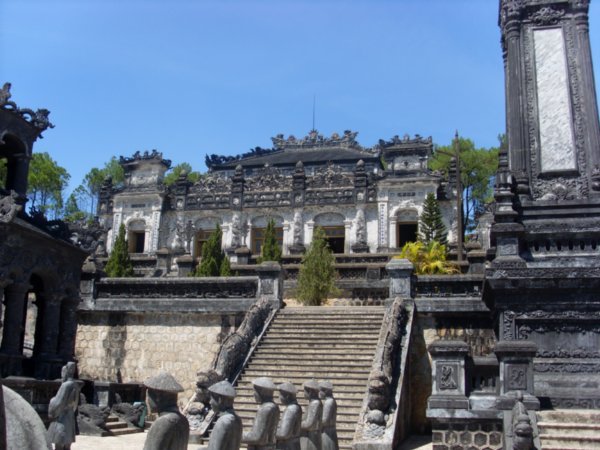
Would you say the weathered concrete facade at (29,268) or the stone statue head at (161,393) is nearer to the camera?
the stone statue head at (161,393)

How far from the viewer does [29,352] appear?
61.9 feet

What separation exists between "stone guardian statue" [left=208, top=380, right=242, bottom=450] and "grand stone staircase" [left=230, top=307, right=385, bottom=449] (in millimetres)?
→ 5877

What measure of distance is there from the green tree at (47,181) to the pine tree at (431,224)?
89.2ft

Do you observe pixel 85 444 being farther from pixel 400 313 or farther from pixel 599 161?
pixel 599 161

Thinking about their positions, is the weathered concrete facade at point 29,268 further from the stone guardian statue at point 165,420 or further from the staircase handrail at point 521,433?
the staircase handrail at point 521,433

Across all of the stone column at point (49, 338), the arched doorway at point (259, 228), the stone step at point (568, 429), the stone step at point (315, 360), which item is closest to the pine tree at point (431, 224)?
the arched doorway at point (259, 228)

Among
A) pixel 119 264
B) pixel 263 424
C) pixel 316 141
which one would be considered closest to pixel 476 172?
pixel 316 141

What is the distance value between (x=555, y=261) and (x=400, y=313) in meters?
3.57

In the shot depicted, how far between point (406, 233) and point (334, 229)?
3.85 metres

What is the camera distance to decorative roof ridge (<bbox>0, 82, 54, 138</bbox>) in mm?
14781

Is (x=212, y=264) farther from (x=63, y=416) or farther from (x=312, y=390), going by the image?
(x=312, y=390)

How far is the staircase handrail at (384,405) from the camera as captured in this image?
1155 centimetres

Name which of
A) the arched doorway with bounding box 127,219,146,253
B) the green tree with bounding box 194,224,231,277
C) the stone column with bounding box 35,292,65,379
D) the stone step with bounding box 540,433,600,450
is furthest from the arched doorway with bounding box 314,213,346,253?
the stone step with bounding box 540,433,600,450

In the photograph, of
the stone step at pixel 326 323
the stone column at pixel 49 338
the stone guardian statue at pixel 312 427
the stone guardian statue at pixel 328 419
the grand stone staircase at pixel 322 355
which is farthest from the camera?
the stone step at pixel 326 323
